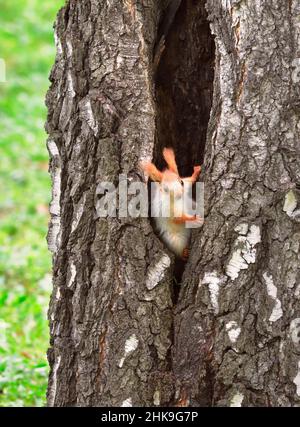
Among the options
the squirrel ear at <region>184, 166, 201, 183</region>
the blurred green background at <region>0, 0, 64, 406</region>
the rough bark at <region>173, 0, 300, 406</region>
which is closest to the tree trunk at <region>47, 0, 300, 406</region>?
the rough bark at <region>173, 0, 300, 406</region>

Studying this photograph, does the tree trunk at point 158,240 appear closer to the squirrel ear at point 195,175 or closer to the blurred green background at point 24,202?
the squirrel ear at point 195,175

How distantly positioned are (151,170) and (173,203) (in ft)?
0.62

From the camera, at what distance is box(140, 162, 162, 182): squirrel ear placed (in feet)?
9.93

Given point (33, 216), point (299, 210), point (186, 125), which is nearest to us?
point (299, 210)

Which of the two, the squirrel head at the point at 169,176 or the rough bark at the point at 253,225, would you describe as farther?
the squirrel head at the point at 169,176

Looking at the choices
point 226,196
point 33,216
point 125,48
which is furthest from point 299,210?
point 33,216

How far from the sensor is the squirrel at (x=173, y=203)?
3.07m

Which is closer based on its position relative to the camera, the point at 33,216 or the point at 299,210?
the point at 299,210

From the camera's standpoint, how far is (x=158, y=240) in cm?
305

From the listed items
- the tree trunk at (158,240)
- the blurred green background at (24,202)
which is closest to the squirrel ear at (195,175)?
the tree trunk at (158,240)

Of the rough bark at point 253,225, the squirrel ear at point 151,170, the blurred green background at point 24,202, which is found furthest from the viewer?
the blurred green background at point 24,202

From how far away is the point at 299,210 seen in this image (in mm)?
2822
